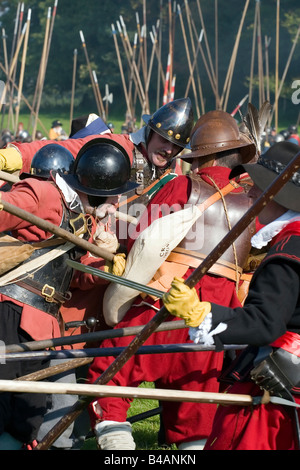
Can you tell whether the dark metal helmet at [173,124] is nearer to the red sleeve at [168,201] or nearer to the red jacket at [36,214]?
the red sleeve at [168,201]

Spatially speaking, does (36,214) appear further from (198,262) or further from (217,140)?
(217,140)

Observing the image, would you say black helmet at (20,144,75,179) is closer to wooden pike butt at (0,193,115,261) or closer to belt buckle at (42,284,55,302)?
wooden pike butt at (0,193,115,261)

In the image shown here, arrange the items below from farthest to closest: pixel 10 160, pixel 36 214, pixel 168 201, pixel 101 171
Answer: pixel 10 160 → pixel 101 171 → pixel 168 201 → pixel 36 214

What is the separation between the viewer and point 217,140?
5.04m

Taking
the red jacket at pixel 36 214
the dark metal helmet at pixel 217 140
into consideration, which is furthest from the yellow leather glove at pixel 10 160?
the dark metal helmet at pixel 217 140

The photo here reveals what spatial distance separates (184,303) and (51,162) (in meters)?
2.48

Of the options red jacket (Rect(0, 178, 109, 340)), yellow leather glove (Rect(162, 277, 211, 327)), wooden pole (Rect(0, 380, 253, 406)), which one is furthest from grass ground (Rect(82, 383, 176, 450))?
yellow leather glove (Rect(162, 277, 211, 327))

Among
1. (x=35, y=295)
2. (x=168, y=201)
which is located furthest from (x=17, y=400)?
(x=168, y=201)

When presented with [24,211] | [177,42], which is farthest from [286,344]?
[177,42]

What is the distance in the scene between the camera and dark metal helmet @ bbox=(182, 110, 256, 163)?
502cm

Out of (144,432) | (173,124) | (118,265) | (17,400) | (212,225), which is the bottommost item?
(144,432)

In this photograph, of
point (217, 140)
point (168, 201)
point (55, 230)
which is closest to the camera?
point (55, 230)

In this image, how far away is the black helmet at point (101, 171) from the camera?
4867 millimetres

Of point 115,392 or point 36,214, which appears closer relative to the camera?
point 115,392
